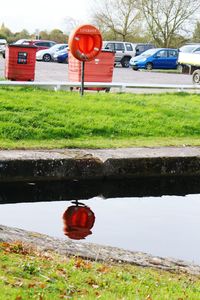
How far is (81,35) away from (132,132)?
388 centimetres

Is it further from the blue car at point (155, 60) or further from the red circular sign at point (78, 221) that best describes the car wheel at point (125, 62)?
the red circular sign at point (78, 221)

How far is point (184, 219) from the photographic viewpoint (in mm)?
9078

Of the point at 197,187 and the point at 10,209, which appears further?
the point at 197,187

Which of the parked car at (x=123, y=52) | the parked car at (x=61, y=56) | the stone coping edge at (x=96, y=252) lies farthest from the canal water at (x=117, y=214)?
the parked car at (x=123, y=52)

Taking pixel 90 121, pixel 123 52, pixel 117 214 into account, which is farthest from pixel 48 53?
pixel 117 214

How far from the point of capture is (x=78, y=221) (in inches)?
344

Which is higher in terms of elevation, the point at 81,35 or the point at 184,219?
the point at 81,35

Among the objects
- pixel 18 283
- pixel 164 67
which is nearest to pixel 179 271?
pixel 18 283

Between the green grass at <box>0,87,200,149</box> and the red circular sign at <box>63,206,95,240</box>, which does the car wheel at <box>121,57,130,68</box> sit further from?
the red circular sign at <box>63,206,95,240</box>

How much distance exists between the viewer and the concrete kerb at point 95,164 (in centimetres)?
1020

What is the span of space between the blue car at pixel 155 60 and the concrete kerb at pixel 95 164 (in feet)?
104

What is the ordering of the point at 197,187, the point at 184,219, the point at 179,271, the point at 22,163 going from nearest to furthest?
the point at 179,271, the point at 184,219, the point at 22,163, the point at 197,187

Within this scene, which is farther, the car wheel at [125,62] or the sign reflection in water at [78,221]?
the car wheel at [125,62]

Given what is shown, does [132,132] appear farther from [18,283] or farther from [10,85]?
[18,283]
